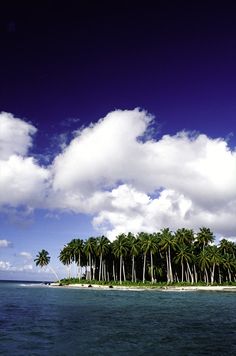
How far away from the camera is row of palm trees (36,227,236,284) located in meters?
114

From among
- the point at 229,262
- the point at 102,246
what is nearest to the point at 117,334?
the point at 229,262

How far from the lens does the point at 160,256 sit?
12469cm

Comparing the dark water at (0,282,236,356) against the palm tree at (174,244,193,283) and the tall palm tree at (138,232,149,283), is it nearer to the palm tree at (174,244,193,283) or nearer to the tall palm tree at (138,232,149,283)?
the palm tree at (174,244,193,283)

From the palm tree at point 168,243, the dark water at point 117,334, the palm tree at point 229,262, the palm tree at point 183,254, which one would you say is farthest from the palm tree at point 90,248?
the dark water at point 117,334

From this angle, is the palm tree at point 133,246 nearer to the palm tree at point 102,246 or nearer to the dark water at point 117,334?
the palm tree at point 102,246

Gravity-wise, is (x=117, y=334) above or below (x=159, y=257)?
below

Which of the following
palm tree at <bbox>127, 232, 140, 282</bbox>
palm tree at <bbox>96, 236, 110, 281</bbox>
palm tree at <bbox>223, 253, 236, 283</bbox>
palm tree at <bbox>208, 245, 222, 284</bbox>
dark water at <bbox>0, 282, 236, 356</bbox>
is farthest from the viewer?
palm tree at <bbox>96, 236, 110, 281</bbox>

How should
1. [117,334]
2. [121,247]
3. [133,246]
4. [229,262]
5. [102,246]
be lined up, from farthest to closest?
[102,246]
[121,247]
[133,246]
[229,262]
[117,334]

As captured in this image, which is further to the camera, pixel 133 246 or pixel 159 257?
pixel 159 257

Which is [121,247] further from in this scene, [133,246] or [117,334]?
[117,334]

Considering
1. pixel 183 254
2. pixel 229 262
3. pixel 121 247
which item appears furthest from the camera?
pixel 121 247

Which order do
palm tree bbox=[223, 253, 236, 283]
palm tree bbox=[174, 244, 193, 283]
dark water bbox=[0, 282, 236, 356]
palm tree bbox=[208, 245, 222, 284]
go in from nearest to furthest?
dark water bbox=[0, 282, 236, 356] → palm tree bbox=[208, 245, 222, 284] → palm tree bbox=[174, 244, 193, 283] → palm tree bbox=[223, 253, 236, 283]

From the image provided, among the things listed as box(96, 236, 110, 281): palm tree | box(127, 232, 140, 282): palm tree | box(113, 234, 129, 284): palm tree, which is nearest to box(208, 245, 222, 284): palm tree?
box(127, 232, 140, 282): palm tree

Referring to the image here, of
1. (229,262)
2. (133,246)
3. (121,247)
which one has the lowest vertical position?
(229,262)
